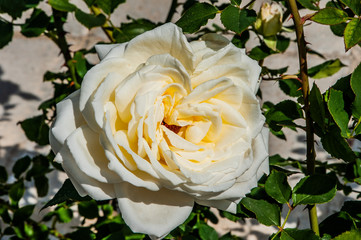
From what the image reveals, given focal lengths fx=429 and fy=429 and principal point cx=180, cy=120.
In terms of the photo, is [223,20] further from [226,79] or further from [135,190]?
[135,190]

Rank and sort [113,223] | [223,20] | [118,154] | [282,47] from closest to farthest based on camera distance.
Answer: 1. [118,154]
2. [223,20]
3. [282,47]
4. [113,223]

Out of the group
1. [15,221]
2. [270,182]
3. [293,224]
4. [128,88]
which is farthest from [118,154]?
[293,224]

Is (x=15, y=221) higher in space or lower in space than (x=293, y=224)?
higher

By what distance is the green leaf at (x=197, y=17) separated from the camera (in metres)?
0.54

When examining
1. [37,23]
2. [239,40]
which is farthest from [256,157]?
[37,23]

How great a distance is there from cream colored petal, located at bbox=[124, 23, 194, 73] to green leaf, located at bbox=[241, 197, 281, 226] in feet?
0.68

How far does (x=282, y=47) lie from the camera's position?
29.1 inches

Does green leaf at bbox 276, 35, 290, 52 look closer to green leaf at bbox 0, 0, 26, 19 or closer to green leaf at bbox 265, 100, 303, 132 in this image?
green leaf at bbox 265, 100, 303, 132

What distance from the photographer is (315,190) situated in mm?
549

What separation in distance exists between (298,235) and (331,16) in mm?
266

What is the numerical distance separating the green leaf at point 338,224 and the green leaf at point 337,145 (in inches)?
5.6

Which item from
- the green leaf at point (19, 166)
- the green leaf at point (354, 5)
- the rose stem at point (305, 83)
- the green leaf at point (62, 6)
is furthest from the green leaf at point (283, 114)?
the green leaf at point (19, 166)

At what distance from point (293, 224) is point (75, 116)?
39.2 inches

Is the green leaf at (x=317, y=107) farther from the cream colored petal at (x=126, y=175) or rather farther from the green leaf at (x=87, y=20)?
the green leaf at (x=87, y=20)
